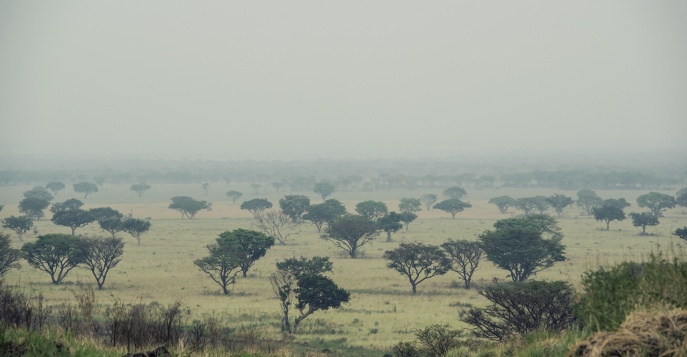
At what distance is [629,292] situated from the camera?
1224cm

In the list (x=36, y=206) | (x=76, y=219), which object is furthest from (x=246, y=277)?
(x=36, y=206)

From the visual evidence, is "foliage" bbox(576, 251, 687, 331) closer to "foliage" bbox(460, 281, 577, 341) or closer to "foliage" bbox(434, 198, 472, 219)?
"foliage" bbox(460, 281, 577, 341)

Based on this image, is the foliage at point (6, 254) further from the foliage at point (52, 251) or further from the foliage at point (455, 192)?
the foliage at point (455, 192)

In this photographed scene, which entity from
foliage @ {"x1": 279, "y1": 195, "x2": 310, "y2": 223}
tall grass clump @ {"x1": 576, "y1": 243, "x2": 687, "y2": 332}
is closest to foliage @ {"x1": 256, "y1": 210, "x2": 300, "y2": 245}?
foliage @ {"x1": 279, "y1": 195, "x2": 310, "y2": 223}

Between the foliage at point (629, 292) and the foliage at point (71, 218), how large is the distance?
295 feet

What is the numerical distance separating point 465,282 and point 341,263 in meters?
15.9

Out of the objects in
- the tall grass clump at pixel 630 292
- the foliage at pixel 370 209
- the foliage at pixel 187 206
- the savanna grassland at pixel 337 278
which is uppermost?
the tall grass clump at pixel 630 292

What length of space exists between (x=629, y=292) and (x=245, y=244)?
165 feet

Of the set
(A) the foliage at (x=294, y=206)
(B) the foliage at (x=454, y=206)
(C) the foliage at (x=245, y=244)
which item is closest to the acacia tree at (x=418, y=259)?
(C) the foliage at (x=245, y=244)

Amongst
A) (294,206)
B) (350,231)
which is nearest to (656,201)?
(294,206)

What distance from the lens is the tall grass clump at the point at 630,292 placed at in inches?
448

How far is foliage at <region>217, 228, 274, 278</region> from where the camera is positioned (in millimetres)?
59531

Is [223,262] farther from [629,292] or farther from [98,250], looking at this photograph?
[629,292]

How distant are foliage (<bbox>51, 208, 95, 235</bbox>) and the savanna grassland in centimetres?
357
